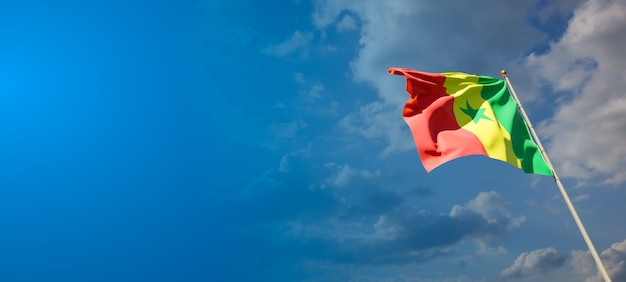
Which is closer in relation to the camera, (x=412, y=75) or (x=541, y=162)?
(x=541, y=162)

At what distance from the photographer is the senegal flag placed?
60.2 ft

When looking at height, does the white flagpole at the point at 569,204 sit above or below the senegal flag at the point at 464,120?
below

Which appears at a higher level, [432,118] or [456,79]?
[456,79]

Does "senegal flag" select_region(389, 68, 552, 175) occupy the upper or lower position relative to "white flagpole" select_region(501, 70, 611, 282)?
upper

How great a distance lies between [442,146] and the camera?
757 inches

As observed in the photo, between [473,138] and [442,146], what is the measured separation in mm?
1249

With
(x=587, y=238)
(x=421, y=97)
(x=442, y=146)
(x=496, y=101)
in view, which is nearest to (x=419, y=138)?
(x=442, y=146)

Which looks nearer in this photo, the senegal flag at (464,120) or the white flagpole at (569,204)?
the white flagpole at (569,204)

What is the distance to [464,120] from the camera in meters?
19.9

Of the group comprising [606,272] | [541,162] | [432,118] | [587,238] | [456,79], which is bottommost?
[606,272]

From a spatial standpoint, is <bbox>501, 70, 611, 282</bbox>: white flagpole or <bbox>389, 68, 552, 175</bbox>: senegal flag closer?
<bbox>501, 70, 611, 282</bbox>: white flagpole

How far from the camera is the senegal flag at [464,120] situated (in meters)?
18.3

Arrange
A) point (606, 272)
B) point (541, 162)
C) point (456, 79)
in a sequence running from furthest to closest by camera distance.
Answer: point (456, 79) < point (541, 162) < point (606, 272)

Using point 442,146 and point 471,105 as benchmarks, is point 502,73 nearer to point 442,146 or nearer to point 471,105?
point 471,105
